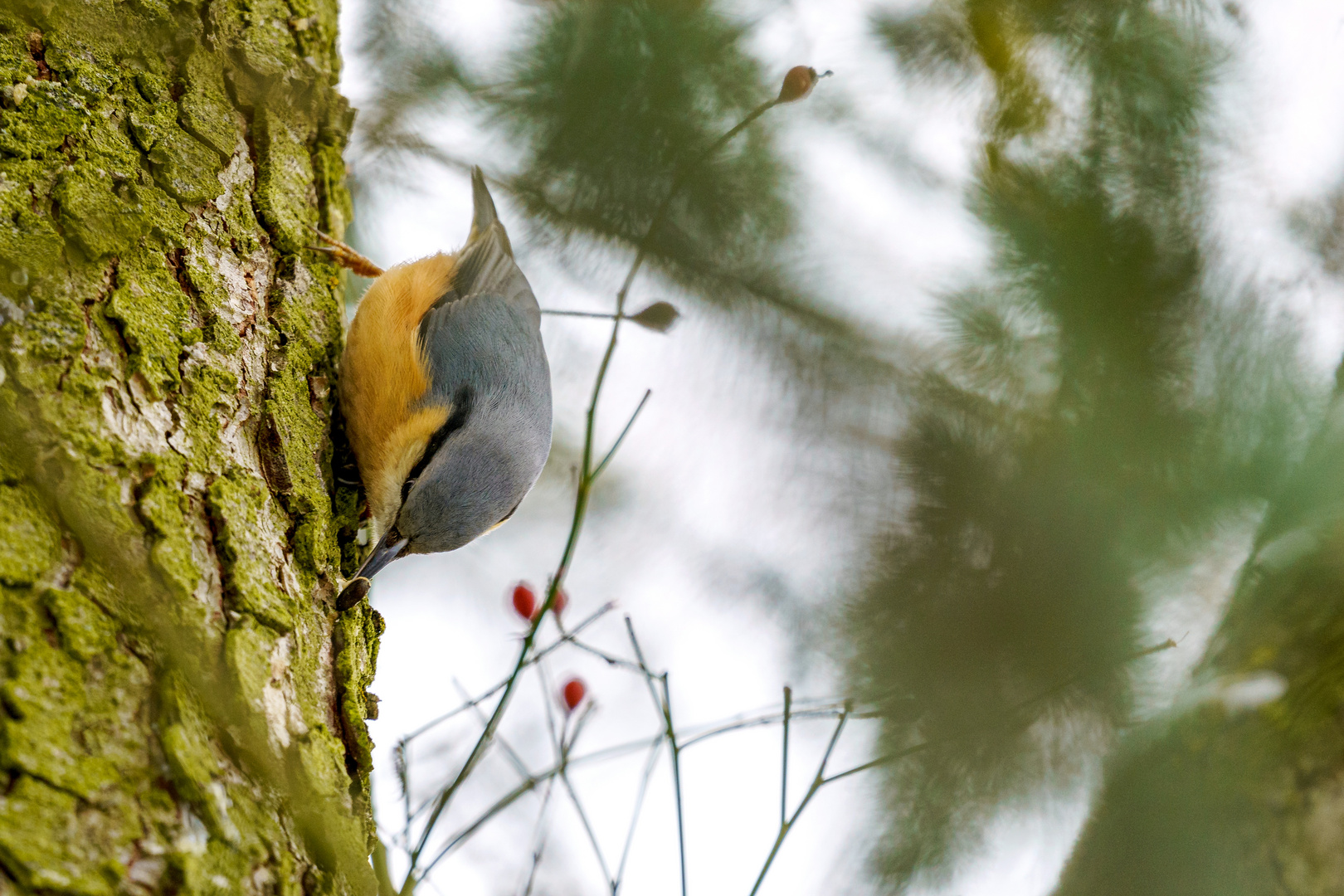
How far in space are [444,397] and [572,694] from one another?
752mm

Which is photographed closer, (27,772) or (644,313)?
(27,772)

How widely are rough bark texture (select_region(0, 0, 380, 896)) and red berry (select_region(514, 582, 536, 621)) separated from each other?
0.37 m

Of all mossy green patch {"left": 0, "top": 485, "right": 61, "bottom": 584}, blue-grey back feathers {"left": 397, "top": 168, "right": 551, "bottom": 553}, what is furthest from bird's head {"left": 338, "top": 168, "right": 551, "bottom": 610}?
mossy green patch {"left": 0, "top": 485, "right": 61, "bottom": 584}

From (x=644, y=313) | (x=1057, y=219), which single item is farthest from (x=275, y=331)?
(x=1057, y=219)

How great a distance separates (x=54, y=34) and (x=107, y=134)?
18 centimetres

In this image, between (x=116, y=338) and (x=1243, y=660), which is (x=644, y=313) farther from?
(x=1243, y=660)

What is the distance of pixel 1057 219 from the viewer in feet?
5.09

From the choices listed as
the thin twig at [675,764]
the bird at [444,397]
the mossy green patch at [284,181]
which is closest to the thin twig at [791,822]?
the thin twig at [675,764]

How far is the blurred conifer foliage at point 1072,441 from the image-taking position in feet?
4.55

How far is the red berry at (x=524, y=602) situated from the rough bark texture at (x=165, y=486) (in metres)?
0.37

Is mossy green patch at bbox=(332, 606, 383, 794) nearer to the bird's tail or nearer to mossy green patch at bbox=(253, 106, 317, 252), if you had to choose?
mossy green patch at bbox=(253, 106, 317, 252)

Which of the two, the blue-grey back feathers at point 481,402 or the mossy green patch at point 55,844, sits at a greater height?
the blue-grey back feathers at point 481,402

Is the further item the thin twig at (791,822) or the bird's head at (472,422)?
the bird's head at (472,422)

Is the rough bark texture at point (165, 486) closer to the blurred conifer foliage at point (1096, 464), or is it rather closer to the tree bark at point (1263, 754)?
the blurred conifer foliage at point (1096, 464)
